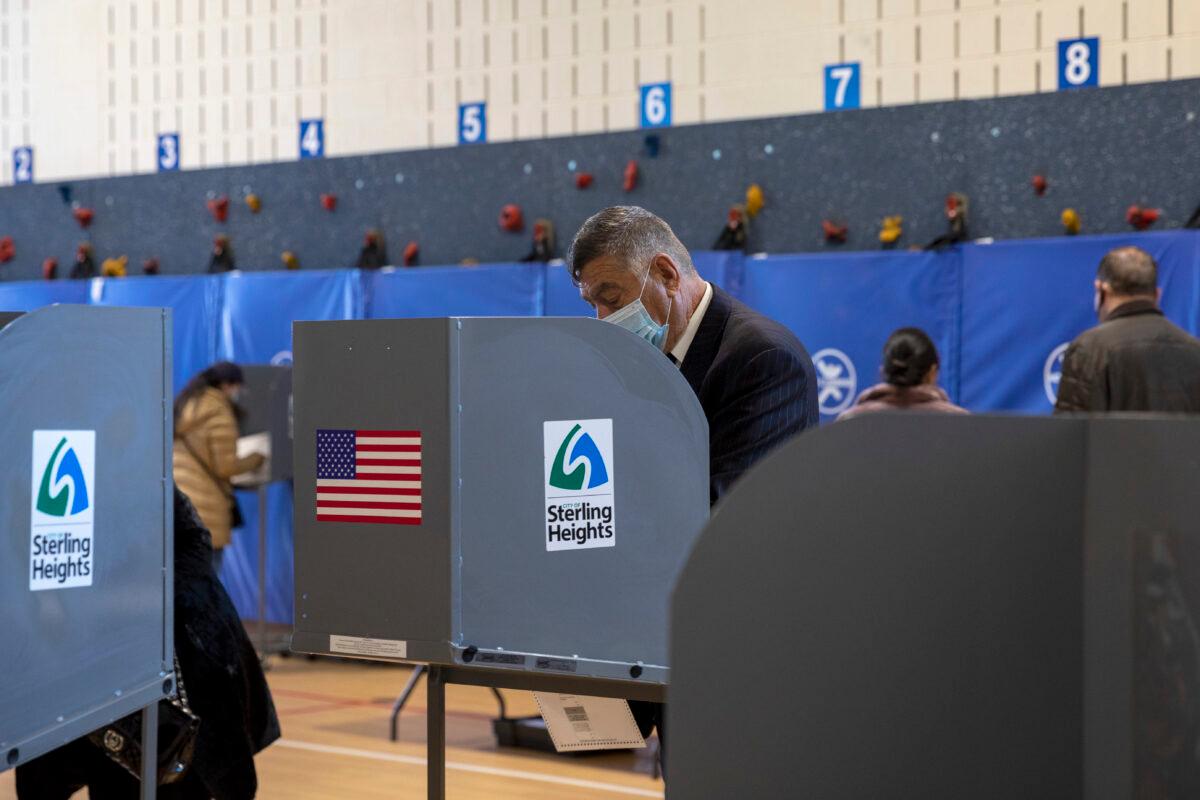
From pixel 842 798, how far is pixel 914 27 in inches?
230

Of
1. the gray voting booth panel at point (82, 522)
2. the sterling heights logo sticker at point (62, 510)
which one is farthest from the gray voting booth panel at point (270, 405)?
the sterling heights logo sticker at point (62, 510)

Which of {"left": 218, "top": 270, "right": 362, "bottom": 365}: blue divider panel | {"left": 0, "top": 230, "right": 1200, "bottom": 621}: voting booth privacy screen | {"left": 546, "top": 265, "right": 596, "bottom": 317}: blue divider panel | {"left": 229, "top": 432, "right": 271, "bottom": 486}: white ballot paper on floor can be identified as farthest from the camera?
{"left": 218, "top": 270, "right": 362, "bottom": 365}: blue divider panel

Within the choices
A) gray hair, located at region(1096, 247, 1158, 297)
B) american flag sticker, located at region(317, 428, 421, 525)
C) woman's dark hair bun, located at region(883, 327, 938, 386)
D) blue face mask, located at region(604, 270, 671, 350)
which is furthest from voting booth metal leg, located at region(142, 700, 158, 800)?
gray hair, located at region(1096, 247, 1158, 297)

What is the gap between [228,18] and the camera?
8.91 metres

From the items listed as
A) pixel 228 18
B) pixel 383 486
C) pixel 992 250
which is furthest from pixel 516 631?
pixel 228 18

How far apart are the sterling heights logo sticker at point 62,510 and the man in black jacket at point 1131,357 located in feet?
9.01

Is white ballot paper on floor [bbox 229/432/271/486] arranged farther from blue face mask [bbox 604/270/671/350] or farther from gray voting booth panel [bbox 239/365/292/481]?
blue face mask [bbox 604/270/671/350]

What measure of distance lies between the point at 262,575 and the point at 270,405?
0.84 m

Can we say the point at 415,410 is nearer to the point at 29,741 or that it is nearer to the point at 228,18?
the point at 29,741

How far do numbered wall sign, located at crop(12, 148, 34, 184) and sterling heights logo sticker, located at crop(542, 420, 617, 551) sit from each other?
8236mm

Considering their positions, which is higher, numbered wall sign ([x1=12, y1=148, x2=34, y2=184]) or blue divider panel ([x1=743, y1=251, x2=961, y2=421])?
numbered wall sign ([x1=12, y1=148, x2=34, y2=184])

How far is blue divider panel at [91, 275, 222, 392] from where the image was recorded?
8.30m

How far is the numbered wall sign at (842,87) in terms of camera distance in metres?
6.76

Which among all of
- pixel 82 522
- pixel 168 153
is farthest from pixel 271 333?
pixel 82 522
